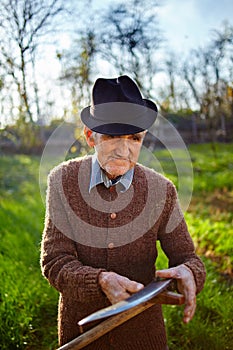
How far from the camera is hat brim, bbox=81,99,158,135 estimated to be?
1.17 meters

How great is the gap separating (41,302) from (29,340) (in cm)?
27

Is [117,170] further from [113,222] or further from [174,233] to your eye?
[174,233]

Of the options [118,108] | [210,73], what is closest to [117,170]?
[118,108]

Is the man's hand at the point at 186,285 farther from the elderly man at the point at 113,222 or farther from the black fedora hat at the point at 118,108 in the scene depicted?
the black fedora hat at the point at 118,108

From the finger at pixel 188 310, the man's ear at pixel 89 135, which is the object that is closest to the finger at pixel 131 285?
the finger at pixel 188 310

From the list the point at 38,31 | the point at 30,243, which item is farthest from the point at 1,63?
the point at 30,243

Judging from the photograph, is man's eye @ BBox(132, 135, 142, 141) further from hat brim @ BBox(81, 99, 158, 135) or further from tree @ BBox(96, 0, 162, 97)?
tree @ BBox(96, 0, 162, 97)

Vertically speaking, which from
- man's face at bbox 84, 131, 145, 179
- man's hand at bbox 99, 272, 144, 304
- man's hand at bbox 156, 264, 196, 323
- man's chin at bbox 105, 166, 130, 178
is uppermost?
man's face at bbox 84, 131, 145, 179

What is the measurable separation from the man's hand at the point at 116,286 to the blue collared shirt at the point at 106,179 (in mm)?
301

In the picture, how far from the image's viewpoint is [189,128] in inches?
525

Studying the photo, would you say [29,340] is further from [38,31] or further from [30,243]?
[38,31]

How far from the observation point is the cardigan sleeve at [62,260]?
3.71ft

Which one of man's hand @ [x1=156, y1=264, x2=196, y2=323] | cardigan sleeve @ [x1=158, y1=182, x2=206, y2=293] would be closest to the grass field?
cardigan sleeve @ [x1=158, y1=182, x2=206, y2=293]

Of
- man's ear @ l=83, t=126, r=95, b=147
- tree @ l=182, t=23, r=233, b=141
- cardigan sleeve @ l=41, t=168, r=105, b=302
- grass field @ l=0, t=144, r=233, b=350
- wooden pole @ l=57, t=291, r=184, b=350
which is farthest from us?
tree @ l=182, t=23, r=233, b=141
